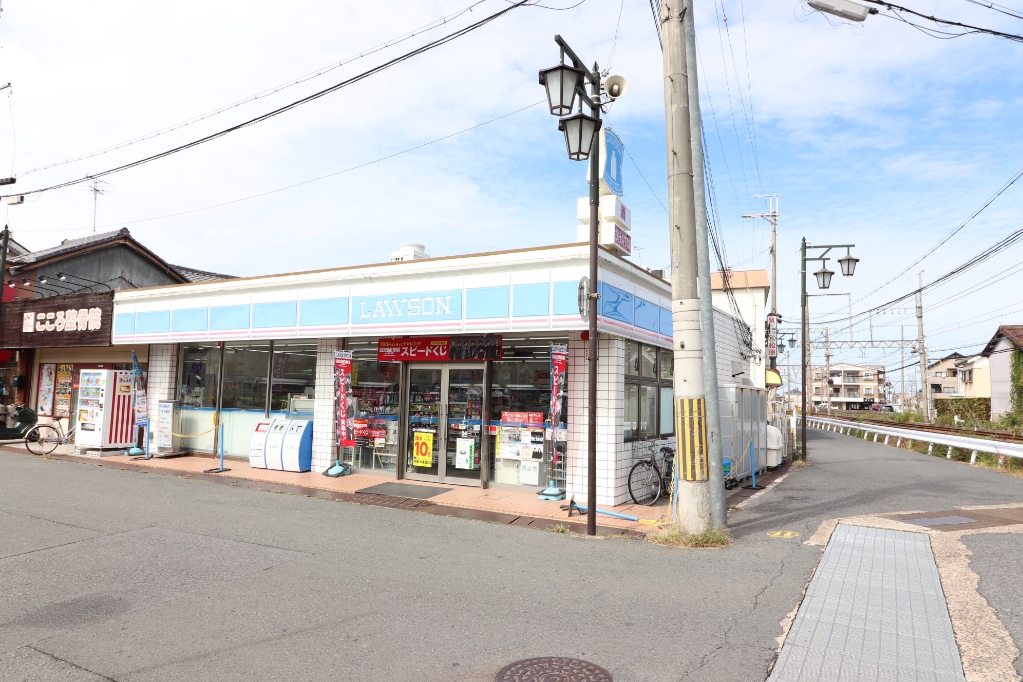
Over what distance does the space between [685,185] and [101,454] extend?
15.1m

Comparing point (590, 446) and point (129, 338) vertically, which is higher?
point (129, 338)

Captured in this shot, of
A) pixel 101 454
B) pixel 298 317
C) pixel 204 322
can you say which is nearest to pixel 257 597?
pixel 298 317

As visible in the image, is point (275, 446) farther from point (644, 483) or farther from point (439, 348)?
point (644, 483)

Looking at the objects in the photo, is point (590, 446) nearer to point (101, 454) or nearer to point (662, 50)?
point (662, 50)

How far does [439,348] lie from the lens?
12.0 metres

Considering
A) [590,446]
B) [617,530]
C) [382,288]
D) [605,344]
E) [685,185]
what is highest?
[685,185]

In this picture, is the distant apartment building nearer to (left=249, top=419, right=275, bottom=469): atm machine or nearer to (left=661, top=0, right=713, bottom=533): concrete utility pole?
(left=249, top=419, right=275, bottom=469): atm machine

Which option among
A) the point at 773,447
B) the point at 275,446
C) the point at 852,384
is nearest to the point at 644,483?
the point at 275,446

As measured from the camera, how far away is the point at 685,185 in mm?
8289

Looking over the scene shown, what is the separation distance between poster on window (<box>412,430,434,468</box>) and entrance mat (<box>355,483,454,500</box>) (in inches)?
24.3

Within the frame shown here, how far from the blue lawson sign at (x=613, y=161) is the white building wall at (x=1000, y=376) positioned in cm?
3814

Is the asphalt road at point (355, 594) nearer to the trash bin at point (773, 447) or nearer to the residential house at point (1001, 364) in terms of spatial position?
the trash bin at point (773, 447)

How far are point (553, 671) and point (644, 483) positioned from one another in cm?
715

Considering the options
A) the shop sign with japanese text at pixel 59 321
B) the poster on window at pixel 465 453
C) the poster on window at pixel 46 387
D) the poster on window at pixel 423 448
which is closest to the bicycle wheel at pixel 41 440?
the shop sign with japanese text at pixel 59 321
